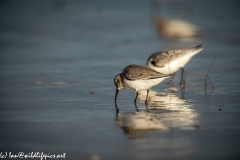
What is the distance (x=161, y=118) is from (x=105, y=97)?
70.1 inches

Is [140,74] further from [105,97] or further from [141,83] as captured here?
[105,97]

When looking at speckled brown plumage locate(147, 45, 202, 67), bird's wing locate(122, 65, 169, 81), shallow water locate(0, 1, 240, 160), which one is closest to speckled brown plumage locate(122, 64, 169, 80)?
bird's wing locate(122, 65, 169, 81)

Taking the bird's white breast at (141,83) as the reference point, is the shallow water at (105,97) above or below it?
below

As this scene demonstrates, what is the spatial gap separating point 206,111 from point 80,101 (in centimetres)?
217

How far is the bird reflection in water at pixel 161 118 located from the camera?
617 centimetres

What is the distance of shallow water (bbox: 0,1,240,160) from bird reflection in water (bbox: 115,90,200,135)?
0.05ft

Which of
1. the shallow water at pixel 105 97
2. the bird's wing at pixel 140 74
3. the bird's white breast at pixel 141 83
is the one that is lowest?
the shallow water at pixel 105 97

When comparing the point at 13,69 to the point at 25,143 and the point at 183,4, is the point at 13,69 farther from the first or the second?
the point at 183,4

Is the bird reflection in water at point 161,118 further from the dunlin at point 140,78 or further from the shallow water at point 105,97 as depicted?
the dunlin at point 140,78

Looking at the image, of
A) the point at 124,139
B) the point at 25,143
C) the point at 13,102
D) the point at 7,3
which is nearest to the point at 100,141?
the point at 124,139

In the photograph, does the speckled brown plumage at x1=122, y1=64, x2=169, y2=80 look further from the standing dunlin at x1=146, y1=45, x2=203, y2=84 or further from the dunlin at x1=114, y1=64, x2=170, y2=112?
the standing dunlin at x1=146, y1=45, x2=203, y2=84

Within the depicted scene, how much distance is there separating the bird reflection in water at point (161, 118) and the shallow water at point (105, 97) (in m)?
0.01

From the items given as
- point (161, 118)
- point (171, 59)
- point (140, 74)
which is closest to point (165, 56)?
point (171, 59)

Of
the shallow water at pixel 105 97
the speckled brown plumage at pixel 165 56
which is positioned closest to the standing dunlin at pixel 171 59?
the speckled brown plumage at pixel 165 56
